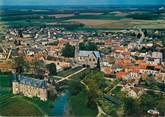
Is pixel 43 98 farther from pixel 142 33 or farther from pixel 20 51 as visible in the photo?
pixel 142 33

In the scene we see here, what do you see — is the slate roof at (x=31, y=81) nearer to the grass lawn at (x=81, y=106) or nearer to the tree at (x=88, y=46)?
the grass lawn at (x=81, y=106)

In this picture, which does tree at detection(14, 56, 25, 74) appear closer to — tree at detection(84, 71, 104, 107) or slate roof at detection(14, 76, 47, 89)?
slate roof at detection(14, 76, 47, 89)

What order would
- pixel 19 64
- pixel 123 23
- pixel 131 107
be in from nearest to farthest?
pixel 131 107 → pixel 123 23 → pixel 19 64

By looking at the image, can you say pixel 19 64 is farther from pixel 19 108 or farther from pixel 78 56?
pixel 78 56

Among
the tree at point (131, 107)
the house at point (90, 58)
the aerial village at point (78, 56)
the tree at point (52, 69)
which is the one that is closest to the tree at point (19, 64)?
the aerial village at point (78, 56)

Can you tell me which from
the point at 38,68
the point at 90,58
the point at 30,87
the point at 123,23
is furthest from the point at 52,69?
the point at 123,23

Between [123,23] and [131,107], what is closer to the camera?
[131,107]

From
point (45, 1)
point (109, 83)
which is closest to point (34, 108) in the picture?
point (109, 83)
